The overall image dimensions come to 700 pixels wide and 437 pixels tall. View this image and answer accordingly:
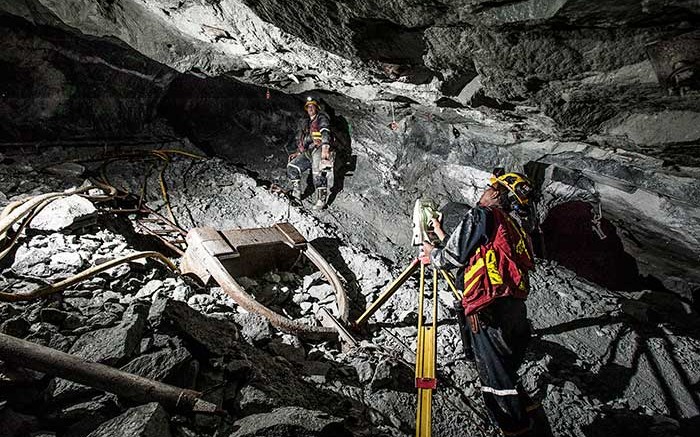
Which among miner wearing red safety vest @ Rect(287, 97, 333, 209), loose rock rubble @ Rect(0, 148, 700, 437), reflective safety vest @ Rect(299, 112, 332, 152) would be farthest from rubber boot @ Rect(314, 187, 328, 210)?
loose rock rubble @ Rect(0, 148, 700, 437)

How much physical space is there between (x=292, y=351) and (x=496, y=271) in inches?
73.6

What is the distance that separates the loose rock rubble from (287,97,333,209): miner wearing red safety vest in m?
1.69

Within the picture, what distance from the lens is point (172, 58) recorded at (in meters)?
5.48

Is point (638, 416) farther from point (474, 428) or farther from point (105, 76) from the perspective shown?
point (105, 76)

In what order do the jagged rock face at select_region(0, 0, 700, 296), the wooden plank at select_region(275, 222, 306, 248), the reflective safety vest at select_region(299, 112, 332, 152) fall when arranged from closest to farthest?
the jagged rock face at select_region(0, 0, 700, 296) < the wooden plank at select_region(275, 222, 306, 248) < the reflective safety vest at select_region(299, 112, 332, 152)

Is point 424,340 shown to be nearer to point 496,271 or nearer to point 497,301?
point 497,301

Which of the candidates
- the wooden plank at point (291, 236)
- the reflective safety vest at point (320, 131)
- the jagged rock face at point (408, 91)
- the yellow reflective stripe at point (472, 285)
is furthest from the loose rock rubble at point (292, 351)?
the reflective safety vest at point (320, 131)

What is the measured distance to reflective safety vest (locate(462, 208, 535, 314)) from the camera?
2.93 meters

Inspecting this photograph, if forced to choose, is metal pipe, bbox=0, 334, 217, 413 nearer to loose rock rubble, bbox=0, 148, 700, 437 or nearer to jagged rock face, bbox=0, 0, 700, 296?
loose rock rubble, bbox=0, 148, 700, 437

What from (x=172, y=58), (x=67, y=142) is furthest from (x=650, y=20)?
(x=67, y=142)

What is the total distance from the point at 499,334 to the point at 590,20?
233 cm

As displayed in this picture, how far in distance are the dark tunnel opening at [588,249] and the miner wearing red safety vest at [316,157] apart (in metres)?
4.45

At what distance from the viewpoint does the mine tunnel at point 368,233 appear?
7.29 ft

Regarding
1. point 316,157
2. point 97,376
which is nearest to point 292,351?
point 97,376
